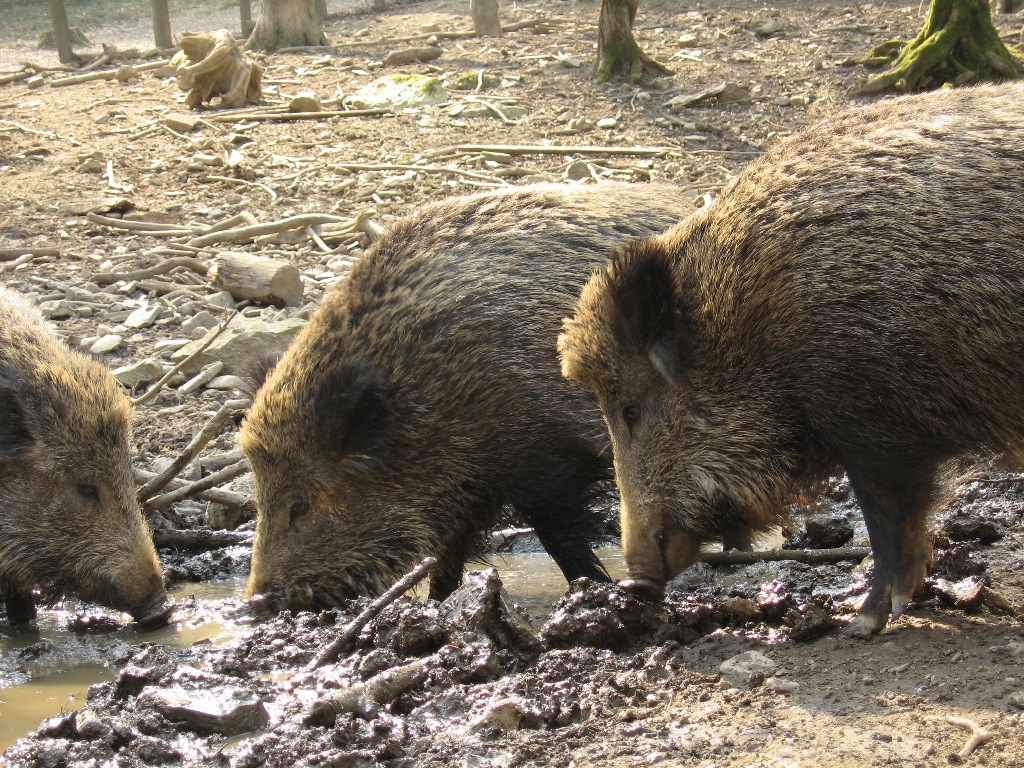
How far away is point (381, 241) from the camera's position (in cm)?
561

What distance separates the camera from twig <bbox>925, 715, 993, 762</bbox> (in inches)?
119

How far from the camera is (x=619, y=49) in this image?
50.3ft

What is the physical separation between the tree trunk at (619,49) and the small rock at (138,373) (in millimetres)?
9101

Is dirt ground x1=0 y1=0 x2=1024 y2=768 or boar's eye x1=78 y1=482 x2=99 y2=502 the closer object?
dirt ground x1=0 y1=0 x2=1024 y2=768

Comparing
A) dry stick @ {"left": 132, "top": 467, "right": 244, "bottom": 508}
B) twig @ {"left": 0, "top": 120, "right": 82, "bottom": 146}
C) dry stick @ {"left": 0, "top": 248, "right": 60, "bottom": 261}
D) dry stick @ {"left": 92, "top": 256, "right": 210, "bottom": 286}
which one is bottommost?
dry stick @ {"left": 132, "top": 467, "right": 244, "bottom": 508}

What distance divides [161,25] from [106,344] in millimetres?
14472

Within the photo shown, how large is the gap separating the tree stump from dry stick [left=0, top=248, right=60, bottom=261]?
5879 mm

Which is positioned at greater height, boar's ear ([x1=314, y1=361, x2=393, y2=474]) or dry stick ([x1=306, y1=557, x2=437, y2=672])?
boar's ear ([x1=314, y1=361, x2=393, y2=474])

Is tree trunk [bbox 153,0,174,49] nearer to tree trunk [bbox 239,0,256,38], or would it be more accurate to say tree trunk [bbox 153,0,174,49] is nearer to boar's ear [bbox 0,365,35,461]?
tree trunk [bbox 239,0,256,38]

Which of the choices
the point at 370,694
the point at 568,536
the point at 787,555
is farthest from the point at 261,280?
the point at 370,694

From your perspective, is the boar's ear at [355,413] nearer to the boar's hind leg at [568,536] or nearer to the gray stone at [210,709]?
the boar's hind leg at [568,536]

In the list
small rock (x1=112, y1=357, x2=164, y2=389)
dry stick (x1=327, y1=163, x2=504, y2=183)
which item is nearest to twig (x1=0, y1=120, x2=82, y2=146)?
dry stick (x1=327, y1=163, x2=504, y2=183)

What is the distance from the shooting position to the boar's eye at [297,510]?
5488 mm

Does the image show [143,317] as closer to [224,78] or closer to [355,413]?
[355,413]
